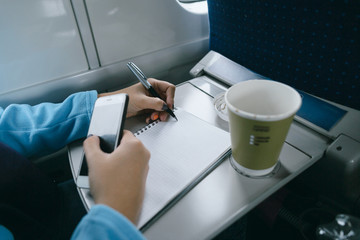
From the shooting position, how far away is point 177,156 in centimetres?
53

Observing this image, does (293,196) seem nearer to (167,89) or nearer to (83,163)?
(167,89)

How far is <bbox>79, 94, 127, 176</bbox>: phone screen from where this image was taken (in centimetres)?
51

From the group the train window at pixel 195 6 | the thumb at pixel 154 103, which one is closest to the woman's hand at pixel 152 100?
the thumb at pixel 154 103

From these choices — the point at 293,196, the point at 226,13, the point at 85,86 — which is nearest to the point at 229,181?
the point at 293,196

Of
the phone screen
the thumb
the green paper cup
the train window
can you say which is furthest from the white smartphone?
the train window

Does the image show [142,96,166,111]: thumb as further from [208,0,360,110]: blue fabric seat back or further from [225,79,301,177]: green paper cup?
[208,0,360,110]: blue fabric seat back

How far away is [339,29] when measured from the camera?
500 mm

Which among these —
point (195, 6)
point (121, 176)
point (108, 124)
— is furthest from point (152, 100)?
point (195, 6)

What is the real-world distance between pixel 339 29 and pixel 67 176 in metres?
0.99

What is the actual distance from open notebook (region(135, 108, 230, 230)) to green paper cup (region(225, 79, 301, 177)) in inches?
2.5

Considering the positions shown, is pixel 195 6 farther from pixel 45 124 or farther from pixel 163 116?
pixel 45 124

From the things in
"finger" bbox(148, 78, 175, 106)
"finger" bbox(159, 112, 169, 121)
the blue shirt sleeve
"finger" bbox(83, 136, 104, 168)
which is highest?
"finger" bbox(83, 136, 104, 168)

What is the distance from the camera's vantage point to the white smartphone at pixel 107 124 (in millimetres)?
495

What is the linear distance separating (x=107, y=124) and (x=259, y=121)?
320 mm
